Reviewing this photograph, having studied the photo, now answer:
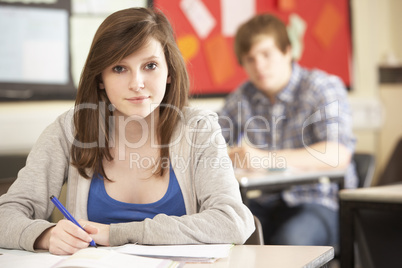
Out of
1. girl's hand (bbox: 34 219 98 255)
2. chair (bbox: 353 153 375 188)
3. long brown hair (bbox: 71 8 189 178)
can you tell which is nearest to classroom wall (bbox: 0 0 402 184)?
chair (bbox: 353 153 375 188)

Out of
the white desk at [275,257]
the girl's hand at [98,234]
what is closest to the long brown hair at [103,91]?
the girl's hand at [98,234]

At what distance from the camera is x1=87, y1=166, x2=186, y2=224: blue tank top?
135 centimetres

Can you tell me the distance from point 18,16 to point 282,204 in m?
1.57

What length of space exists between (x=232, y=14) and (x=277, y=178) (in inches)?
68.0

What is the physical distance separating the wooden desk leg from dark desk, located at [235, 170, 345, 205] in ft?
0.99

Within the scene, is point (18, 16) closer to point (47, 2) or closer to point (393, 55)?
point (47, 2)

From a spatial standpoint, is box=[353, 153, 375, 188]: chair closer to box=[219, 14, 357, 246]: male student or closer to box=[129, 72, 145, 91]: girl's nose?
box=[219, 14, 357, 246]: male student

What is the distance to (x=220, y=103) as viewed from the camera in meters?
3.63

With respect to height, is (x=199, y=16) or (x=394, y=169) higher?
(x=199, y=16)

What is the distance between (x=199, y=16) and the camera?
354 cm

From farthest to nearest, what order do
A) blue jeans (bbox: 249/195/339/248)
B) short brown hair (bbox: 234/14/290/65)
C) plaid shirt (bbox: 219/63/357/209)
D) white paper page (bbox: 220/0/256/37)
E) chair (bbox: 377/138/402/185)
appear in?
white paper page (bbox: 220/0/256/37), chair (bbox: 377/138/402/185), short brown hair (bbox: 234/14/290/65), plaid shirt (bbox: 219/63/357/209), blue jeans (bbox: 249/195/339/248)

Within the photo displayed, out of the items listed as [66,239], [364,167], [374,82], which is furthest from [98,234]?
[374,82]

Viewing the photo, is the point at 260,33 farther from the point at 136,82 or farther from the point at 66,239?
the point at 66,239

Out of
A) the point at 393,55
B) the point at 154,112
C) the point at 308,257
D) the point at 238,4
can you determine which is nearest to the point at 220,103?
the point at 238,4
